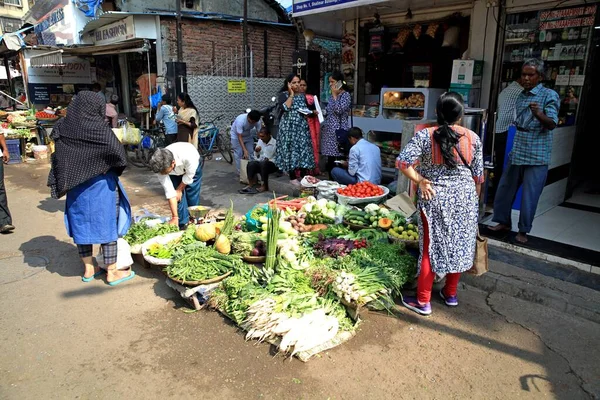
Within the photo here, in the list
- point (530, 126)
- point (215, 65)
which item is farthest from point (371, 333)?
point (215, 65)

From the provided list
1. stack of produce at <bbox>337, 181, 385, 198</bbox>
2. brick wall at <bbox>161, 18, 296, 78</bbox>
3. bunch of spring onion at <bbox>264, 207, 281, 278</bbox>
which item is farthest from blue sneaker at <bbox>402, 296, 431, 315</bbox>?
brick wall at <bbox>161, 18, 296, 78</bbox>

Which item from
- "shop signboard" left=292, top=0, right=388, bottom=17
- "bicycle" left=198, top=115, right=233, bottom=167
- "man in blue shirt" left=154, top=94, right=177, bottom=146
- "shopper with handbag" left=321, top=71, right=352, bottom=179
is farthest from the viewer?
"bicycle" left=198, top=115, right=233, bottom=167

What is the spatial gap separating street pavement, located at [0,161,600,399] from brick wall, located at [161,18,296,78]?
1032 cm

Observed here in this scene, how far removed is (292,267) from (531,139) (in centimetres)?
299

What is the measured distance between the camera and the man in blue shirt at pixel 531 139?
452cm

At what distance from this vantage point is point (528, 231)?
482 cm

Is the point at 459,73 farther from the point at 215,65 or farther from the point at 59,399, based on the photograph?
the point at 215,65

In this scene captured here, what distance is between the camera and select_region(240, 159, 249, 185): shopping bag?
8.13m

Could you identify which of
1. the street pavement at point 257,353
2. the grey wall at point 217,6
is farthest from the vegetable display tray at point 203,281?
the grey wall at point 217,6

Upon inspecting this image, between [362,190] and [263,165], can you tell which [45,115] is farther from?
[362,190]

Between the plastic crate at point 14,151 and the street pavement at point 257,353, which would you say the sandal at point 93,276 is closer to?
the street pavement at point 257,353

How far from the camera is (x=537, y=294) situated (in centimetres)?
397

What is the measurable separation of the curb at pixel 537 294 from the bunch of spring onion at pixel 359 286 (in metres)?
1.26

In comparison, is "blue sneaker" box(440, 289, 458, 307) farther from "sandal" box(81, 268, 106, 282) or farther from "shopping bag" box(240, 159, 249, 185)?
"shopping bag" box(240, 159, 249, 185)
